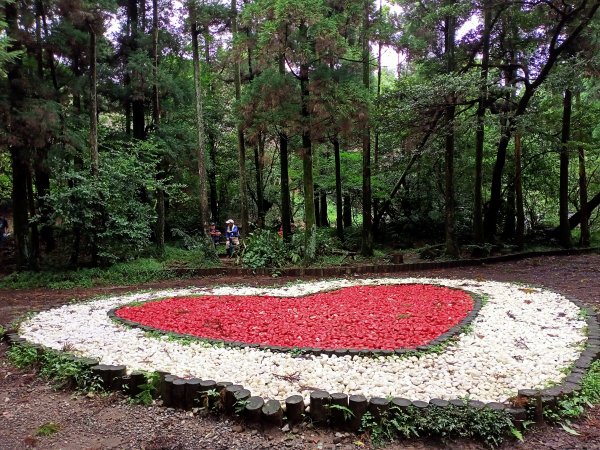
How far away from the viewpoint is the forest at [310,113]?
10.4 meters

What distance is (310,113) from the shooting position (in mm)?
10609

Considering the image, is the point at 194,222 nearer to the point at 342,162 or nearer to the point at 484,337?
the point at 342,162

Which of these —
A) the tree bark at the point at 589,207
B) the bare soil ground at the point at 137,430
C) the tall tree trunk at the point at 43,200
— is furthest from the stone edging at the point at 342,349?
the tree bark at the point at 589,207

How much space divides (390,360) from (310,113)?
778cm

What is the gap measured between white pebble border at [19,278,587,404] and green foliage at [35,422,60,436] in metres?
0.96

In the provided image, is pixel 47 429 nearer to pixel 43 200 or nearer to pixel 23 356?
pixel 23 356

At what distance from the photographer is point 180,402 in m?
3.46

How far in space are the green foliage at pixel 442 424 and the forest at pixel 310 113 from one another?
8.23 meters

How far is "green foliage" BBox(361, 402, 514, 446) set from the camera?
2891 mm

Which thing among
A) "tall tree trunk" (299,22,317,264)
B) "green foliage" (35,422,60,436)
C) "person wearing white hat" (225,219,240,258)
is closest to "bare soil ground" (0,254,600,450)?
"green foliage" (35,422,60,436)

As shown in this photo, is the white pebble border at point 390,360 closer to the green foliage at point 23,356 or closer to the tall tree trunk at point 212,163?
Result: the green foliage at point 23,356

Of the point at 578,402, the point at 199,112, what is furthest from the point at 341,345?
the point at 199,112

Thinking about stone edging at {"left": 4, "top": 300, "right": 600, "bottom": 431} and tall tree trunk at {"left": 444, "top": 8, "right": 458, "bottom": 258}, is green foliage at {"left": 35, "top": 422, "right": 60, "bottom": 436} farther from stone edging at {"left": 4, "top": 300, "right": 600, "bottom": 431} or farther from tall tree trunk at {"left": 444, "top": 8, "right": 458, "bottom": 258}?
tall tree trunk at {"left": 444, "top": 8, "right": 458, "bottom": 258}

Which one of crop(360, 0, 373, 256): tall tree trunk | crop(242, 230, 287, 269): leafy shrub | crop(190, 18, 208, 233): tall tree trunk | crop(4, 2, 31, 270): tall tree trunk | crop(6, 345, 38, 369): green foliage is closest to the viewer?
crop(6, 345, 38, 369): green foliage
